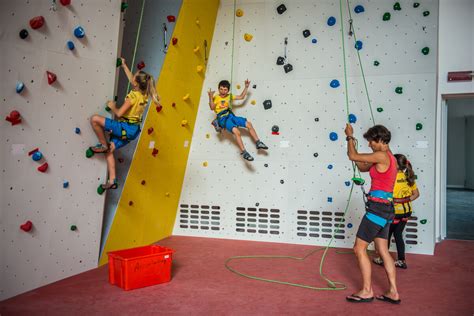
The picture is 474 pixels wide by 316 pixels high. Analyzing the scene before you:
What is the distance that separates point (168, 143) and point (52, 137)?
5.69ft

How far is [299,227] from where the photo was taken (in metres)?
4.88

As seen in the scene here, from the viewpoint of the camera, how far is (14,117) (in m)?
2.76

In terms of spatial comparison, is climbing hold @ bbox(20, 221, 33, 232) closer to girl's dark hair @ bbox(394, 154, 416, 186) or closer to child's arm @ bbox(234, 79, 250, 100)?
child's arm @ bbox(234, 79, 250, 100)

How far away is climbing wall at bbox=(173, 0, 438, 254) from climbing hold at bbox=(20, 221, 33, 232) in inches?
96.6

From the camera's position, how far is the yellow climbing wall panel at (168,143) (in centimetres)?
419

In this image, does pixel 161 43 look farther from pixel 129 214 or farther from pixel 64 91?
pixel 129 214

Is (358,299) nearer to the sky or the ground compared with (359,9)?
nearer to the ground

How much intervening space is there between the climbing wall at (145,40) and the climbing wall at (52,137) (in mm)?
519

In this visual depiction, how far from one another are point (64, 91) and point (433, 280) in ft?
11.3

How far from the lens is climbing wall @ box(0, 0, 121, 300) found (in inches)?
109

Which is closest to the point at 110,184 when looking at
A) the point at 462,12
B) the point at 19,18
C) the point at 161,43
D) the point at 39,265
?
the point at 39,265

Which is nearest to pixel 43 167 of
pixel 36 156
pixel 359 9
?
pixel 36 156

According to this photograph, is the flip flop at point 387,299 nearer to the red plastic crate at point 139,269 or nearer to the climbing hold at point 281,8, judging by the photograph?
the red plastic crate at point 139,269

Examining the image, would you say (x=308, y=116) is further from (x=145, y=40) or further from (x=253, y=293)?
(x=253, y=293)
